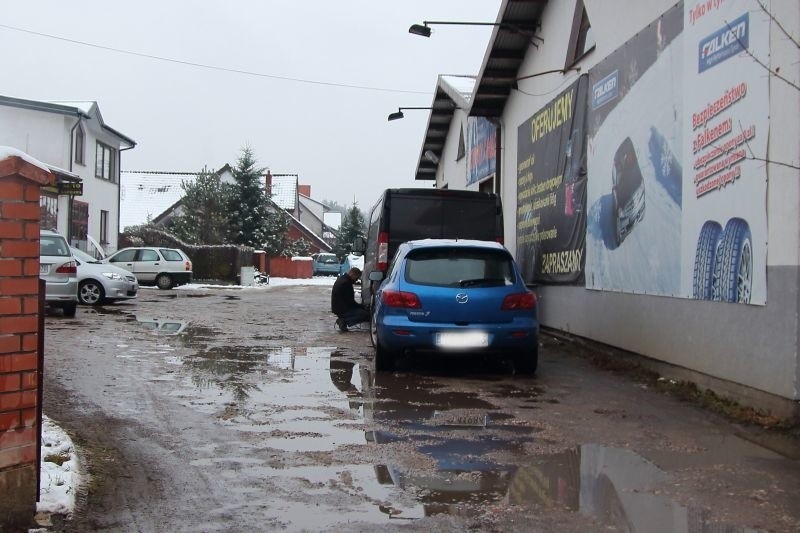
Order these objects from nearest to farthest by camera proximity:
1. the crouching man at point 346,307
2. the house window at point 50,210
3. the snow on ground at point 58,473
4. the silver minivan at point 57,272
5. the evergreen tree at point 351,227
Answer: the snow on ground at point 58,473 → the crouching man at point 346,307 → the silver minivan at point 57,272 → the house window at point 50,210 → the evergreen tree at point 351,227

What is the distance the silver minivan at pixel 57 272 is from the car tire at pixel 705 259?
11982mm

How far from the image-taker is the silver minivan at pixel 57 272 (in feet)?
50.9

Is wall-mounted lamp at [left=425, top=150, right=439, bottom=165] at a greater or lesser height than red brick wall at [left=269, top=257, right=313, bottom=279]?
greater

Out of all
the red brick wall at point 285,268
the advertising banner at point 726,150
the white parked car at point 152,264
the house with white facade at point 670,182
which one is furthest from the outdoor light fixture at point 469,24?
the red brick wall at point 285,268

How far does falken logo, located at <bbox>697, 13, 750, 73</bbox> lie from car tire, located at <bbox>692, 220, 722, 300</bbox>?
1611 mm

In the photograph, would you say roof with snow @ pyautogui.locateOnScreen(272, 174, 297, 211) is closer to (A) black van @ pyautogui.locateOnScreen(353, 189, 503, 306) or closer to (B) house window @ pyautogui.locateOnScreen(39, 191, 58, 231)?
(B) house window @ pyautogui.locateOnScreen(39, 191, 58, 231)

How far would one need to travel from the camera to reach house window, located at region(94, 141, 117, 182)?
3803 cm

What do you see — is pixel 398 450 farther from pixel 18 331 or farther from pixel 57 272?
pixel 57 272

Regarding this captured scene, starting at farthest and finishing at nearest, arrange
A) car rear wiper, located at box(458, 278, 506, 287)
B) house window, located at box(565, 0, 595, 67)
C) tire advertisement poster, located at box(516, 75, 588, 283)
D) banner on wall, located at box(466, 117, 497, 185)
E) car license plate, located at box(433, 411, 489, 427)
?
banner on wall, located at box(466, 117, 497, 185)
house window, located at box(565, 0, 595, 67)
tire advertisement poster, located at box(516, 75, 588, 283)
car rear wiper, located at box(458, 278, 506, 287)
car license plate, located at box(433, 411, 489, 427)

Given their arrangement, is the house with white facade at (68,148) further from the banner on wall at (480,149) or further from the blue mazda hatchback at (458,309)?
the blue mazda hatchback at (458,309)

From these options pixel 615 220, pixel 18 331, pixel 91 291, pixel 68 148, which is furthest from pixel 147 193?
pixel 18 331

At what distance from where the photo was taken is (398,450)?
19.5 ft

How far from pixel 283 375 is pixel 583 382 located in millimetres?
3493

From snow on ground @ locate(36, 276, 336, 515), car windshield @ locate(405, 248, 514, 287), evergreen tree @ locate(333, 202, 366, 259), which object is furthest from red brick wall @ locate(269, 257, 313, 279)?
snow on ground @ locate(36, 276, 336, 515)
